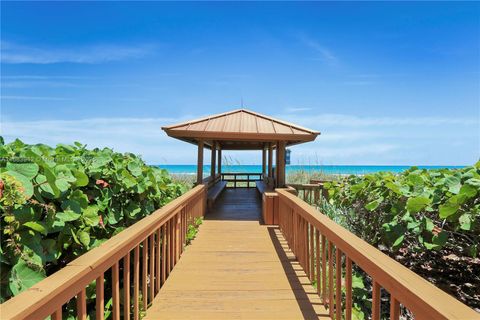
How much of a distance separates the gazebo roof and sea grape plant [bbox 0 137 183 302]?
12.3ft

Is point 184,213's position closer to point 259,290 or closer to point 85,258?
point 259,290

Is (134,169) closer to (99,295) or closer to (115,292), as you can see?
(115,292)

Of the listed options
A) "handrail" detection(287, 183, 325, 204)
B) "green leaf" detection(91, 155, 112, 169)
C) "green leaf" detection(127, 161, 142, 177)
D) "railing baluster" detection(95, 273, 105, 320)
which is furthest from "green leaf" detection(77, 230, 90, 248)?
"handrail" detection(287, 183, 325, 204)

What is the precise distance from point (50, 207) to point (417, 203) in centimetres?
346

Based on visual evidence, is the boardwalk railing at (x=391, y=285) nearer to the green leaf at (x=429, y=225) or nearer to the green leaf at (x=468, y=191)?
the green leaf at (x=429, y=225)

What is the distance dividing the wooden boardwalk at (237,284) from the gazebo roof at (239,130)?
248 cm

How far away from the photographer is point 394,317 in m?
1.54

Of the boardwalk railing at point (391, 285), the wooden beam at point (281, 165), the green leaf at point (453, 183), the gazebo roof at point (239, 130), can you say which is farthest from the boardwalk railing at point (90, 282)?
the wooden beam at point (281, 165)

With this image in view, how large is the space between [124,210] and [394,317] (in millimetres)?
2765

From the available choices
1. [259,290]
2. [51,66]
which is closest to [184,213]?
[259,290]

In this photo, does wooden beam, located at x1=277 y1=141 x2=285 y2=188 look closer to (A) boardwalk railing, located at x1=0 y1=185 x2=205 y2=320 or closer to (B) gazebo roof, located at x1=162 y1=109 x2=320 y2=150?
(B) gazebo roof, located at x1=162 y1=109 x2=320 y2=150

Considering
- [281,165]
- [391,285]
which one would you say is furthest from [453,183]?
[281,165]

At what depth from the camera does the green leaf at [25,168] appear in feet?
6.00

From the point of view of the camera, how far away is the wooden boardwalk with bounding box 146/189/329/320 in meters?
2.76
